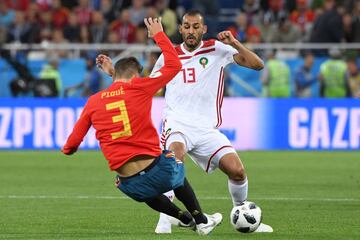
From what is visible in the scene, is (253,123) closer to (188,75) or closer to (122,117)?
(188,75)

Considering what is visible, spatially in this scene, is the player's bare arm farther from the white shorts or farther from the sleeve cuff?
the sleeve cuff

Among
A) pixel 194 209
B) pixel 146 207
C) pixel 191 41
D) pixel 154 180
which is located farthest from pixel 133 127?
pixel 146 207

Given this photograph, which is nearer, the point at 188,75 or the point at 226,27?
the point at 188,75

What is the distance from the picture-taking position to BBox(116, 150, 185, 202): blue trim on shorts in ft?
31.4

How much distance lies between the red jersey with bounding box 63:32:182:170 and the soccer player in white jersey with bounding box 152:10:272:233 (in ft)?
4.06

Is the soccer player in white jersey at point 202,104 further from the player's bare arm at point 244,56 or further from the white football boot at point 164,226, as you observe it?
the white football boot at point 164,226

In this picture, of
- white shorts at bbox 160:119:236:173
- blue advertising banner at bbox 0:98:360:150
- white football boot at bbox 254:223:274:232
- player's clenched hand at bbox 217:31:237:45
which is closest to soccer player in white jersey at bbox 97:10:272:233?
white shorts at bbox 160:119:236:173

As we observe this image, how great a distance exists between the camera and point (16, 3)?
28578 millimetres

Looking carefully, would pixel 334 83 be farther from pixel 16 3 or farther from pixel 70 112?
pixel 16 3

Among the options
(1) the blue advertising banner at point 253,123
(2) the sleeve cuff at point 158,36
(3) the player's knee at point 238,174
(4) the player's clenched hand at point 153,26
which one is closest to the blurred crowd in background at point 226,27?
(1) the blue advertising banner at point 253,123

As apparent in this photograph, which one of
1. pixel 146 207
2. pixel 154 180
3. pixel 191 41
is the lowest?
pixel 146 207

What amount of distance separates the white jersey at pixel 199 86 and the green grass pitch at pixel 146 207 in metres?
1.14

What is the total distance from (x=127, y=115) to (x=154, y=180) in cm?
62

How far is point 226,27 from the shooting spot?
93.8ft
